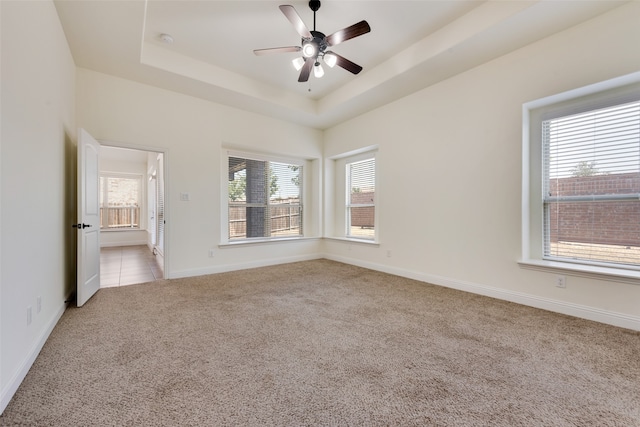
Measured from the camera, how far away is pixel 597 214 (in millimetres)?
2643

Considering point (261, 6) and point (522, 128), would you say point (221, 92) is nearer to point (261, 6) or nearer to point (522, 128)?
point (261, 6)

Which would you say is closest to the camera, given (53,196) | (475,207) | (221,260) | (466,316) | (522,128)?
(53,196)

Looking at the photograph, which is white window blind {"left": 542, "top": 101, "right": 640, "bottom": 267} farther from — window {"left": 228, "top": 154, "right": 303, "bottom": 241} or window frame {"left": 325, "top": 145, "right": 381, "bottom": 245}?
window {"left": 228, "top": 154, "right": 303, "bottom": 241}

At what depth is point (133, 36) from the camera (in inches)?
110

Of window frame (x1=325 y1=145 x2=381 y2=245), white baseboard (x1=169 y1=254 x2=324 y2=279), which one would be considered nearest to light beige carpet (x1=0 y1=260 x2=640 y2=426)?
white baseboard (x1=169 y1=254 x2=324 y2=279)

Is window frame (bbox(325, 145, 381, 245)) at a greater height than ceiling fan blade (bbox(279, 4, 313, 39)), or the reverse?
ceiling fan blade (bbox(279, 4, 313, 39))

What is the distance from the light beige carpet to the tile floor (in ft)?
3.59

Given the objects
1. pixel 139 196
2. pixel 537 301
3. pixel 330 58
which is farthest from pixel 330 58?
pixel 139 196

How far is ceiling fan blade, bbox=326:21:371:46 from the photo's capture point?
2.38m

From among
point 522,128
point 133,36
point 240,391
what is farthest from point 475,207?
point 133,36

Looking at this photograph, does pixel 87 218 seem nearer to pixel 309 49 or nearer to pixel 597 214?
pixel 309 49

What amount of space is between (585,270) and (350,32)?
3110 mm

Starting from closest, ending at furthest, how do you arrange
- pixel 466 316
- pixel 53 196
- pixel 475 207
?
pixel 53 196 < pixel 466 316 < pixel 475 207

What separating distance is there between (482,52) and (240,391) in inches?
153
